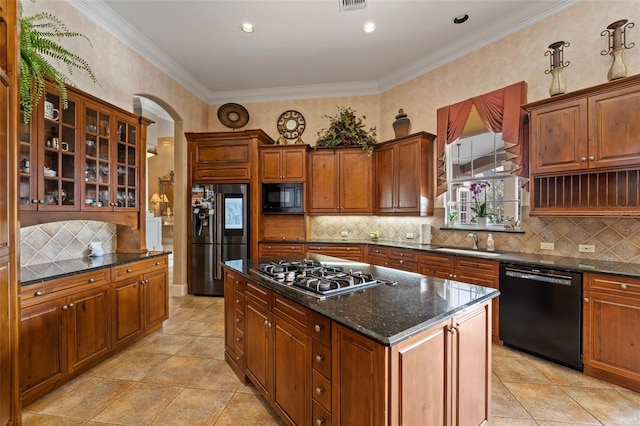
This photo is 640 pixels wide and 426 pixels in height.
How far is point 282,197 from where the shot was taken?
489 cm

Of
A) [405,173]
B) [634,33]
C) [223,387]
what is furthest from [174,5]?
[634,33]

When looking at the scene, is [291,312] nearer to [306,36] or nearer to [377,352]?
[377,352]

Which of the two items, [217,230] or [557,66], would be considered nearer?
[557,66]

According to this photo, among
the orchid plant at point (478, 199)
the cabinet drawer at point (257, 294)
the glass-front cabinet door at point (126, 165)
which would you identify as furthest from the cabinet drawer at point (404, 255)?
the glass-front cabinet door at point (126, 165)

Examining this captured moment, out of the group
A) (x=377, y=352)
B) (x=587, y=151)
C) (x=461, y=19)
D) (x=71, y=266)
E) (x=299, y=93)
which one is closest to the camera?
(x=377, y=352)

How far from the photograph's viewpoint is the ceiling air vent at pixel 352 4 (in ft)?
10.1

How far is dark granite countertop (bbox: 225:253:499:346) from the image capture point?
118 centimetres

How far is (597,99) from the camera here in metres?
2.54

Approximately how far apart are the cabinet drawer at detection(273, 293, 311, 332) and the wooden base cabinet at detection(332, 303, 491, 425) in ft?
0.81

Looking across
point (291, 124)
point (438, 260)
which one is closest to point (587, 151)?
point (438, 260)

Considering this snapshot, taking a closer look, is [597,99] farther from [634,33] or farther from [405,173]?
[405,173]

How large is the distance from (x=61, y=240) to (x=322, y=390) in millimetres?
2874

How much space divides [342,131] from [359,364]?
4124 mm

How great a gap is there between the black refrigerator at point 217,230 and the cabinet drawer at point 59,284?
2.09m
